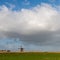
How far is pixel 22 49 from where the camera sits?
102 m

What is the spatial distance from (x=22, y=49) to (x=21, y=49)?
0.61 metres

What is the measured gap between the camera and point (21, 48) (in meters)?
103

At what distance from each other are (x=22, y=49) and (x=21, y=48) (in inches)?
59.1

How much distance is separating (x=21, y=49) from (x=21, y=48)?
1.15 meters

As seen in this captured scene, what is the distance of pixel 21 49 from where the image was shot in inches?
4013
